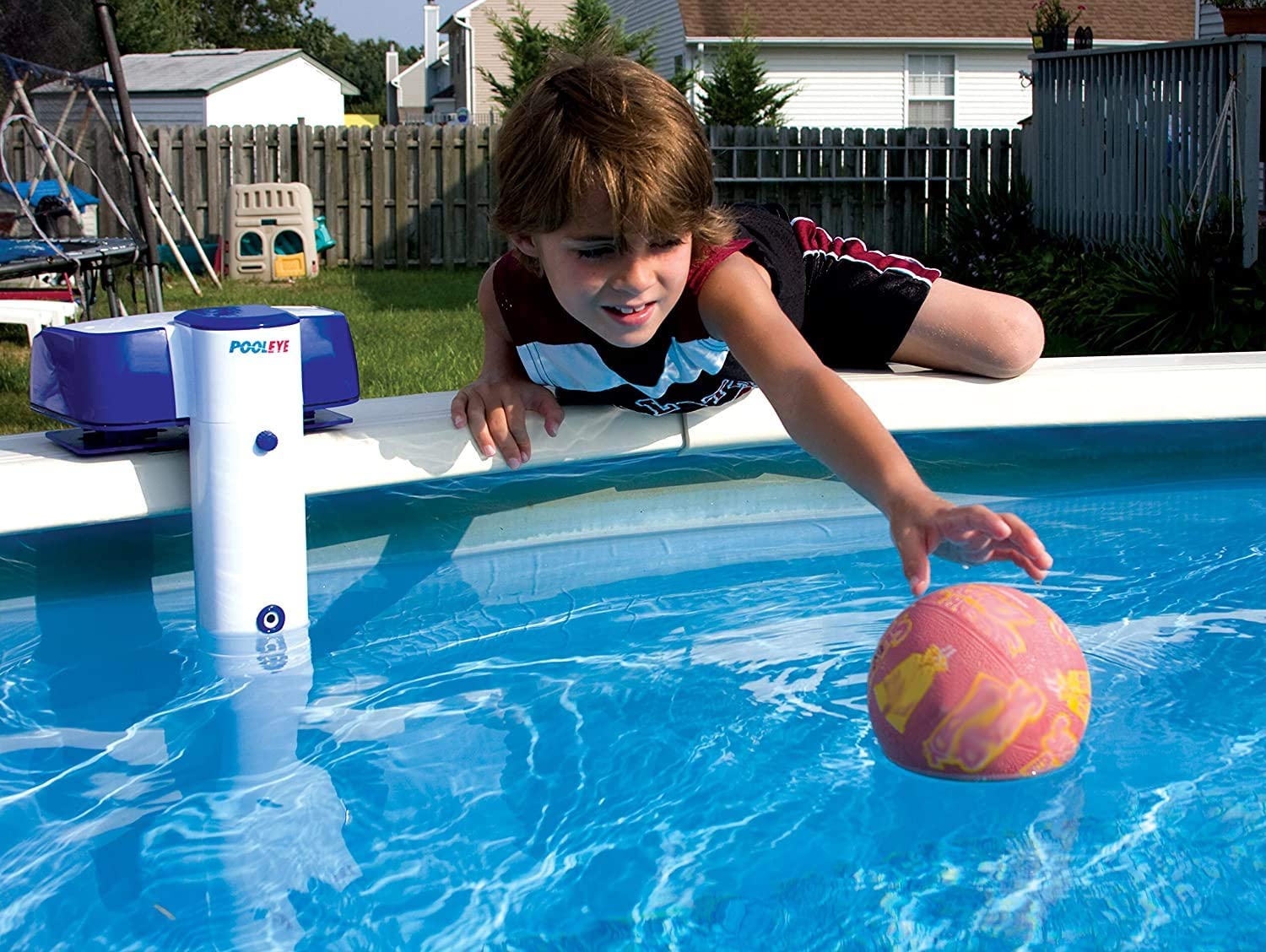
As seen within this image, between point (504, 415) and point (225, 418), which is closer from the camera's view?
point (225, 418)

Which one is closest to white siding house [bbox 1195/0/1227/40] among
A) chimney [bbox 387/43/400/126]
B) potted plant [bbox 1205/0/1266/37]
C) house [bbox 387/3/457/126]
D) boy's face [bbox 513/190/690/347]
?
potted plant [bbox 1205/0/1266/37]

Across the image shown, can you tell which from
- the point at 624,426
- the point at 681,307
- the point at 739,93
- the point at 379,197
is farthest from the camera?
the point at 739,93

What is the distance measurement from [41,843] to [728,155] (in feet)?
48.7

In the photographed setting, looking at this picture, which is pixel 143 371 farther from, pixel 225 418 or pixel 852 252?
pixel 852 252

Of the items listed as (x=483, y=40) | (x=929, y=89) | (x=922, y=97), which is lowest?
(x=922, y=97)

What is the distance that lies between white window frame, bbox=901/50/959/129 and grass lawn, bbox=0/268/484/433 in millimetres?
14944

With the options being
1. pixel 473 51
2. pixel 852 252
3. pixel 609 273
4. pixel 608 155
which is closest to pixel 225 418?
pixel 609 273

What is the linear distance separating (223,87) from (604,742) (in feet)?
119

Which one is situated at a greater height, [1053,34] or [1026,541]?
[1053,34]

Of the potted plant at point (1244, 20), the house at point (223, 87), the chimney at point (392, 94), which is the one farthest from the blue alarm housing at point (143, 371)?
the chimney at point (392, 94)

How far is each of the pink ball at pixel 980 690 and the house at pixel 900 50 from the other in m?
24.7

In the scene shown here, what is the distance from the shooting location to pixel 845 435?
277 cm

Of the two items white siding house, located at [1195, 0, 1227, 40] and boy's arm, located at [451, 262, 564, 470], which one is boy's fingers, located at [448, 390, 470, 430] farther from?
white siding house, located at [1195, 0, 1227, 40]

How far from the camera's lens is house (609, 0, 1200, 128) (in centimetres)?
2645
